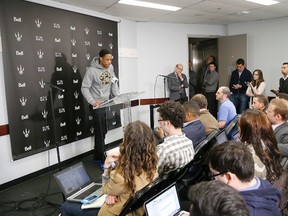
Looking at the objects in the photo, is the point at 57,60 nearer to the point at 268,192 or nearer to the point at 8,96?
the point at 8,96

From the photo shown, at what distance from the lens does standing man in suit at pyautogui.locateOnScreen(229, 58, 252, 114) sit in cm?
679

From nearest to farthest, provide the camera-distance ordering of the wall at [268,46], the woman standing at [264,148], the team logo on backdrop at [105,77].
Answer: the woman standing at [264,148] < the team logo on backdrop at [105,77] < the wall at [268,46]

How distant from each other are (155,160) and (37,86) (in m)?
2.71

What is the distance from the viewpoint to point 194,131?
8.95 feet

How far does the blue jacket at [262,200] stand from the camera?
1220 mm

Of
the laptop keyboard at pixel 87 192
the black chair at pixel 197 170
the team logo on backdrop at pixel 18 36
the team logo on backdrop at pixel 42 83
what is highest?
the team logo on backdrop at pixel 18 36

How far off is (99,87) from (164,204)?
3054 millimetres

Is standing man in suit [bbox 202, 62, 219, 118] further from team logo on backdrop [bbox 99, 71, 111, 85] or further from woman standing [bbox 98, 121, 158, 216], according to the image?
woman standing [bbox 98, 121, 158, 216]

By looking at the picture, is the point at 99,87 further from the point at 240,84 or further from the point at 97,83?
the point at 240,84

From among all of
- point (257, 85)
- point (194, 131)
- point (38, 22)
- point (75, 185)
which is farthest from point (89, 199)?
point (257, 85)

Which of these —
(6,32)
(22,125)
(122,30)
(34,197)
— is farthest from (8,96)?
(122,30)

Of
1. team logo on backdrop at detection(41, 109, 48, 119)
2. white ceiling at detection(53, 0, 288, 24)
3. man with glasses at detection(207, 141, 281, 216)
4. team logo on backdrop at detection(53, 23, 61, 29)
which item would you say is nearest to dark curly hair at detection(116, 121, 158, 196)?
man with glasses at detection(207, 141, 281, 216)

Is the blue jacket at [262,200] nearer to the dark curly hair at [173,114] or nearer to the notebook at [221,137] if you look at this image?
the dark curly hair at [173,114]

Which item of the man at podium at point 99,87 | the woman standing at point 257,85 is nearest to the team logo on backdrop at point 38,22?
the man at podium at point 99,87
